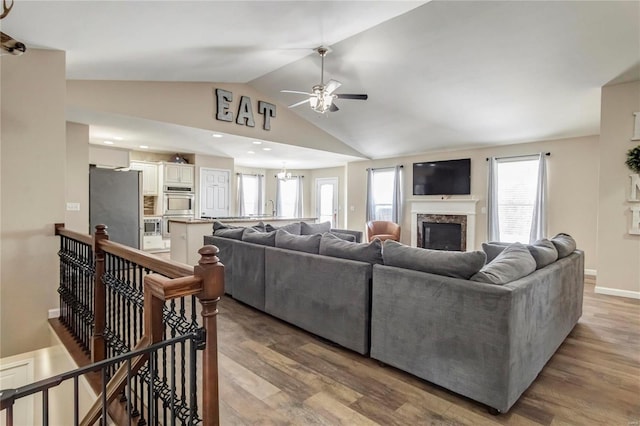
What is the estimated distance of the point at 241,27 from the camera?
10.5 ft

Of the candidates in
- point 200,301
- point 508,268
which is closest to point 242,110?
point 508,268

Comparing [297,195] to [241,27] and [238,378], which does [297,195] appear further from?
[238,378]

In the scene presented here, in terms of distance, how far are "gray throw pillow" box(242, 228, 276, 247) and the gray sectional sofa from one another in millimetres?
313

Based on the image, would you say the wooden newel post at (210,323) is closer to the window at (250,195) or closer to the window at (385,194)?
the window at (385,194)

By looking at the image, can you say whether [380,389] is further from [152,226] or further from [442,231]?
[152,226]

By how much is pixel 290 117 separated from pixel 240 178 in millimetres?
4028

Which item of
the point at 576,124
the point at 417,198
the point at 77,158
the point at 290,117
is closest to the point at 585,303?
the point at 576,124

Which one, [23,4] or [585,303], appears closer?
[23,4]

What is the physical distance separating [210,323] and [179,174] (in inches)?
290

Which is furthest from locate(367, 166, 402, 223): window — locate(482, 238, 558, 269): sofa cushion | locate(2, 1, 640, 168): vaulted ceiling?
locate(482, 238, 558, 269): sofa cushion

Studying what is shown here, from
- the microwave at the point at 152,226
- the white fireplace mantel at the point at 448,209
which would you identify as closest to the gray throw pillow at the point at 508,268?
the white fireplace mantel at the point at 448,209

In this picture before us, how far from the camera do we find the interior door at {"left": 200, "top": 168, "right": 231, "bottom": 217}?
8.27 meters

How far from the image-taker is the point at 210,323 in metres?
1.24

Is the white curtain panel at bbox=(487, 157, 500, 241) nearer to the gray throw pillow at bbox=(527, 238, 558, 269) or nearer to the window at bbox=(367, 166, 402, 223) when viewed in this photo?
the window at bbox=(367, 166, 402, 223)
